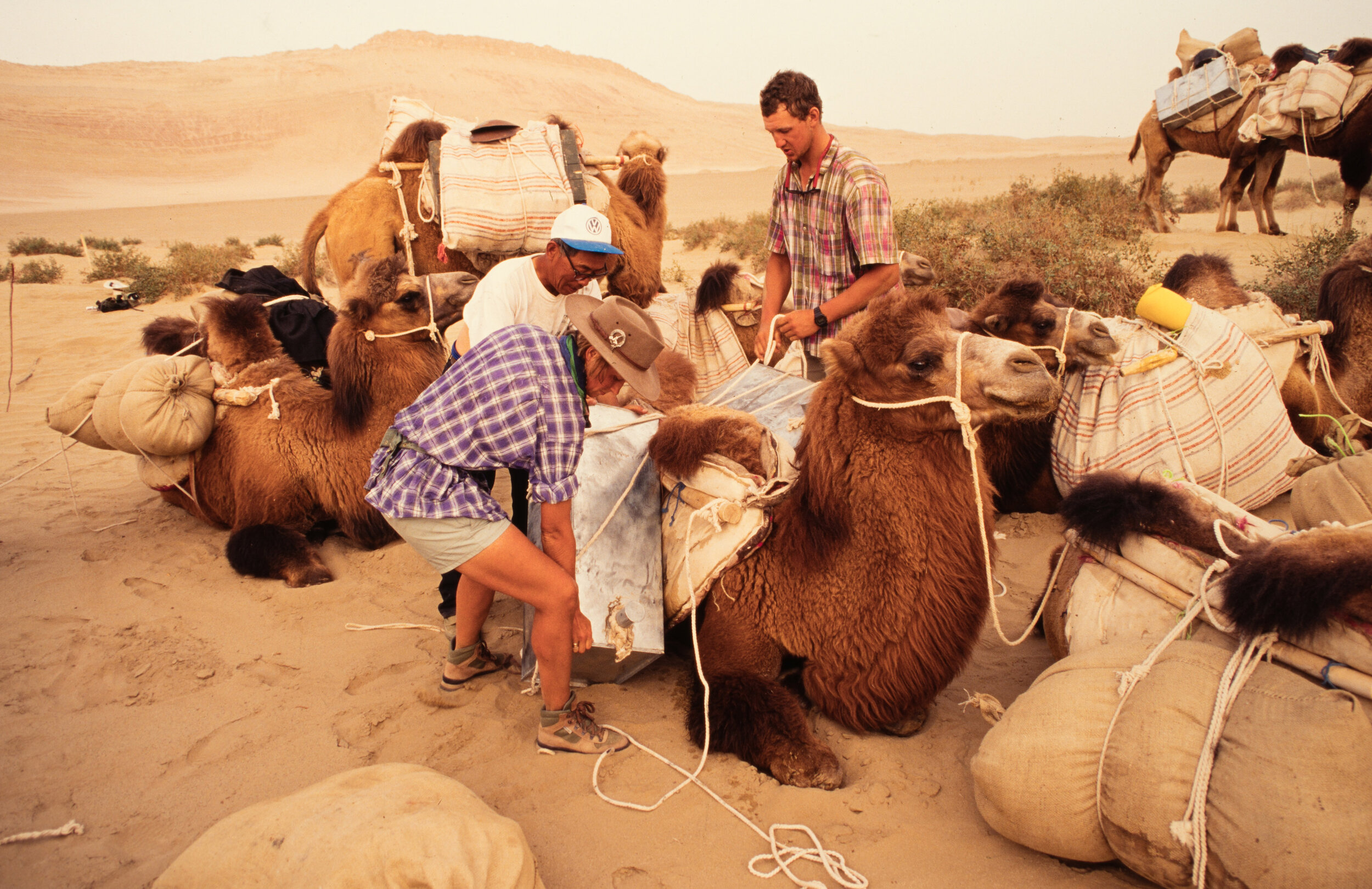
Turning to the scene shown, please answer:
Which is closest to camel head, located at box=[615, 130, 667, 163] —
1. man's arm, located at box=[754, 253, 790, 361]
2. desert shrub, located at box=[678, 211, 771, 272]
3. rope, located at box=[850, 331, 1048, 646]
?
man's arm, located at box=[754, 253, 790, 361]

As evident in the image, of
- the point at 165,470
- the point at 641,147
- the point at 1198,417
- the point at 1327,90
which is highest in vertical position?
the point at 1327,90

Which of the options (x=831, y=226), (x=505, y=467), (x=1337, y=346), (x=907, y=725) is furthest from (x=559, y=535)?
(x=1337, y=346)

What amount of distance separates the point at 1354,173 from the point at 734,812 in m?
14.1

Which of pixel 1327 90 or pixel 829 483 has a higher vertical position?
pixel 1327 90

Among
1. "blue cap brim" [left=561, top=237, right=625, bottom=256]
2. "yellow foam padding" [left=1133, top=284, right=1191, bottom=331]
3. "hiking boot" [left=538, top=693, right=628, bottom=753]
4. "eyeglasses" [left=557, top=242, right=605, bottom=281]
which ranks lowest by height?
"hiking boot" [left=538, top=693, right=628, bottom=753]

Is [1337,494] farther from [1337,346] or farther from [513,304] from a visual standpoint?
[513,304]

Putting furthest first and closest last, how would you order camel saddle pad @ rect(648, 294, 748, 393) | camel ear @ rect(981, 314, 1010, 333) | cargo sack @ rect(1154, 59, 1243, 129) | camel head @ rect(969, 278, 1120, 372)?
1. cargo sack @ rect(1154, 59, 1243, 129)
2. camel saddle pad @ rect(648, 294, 748, 393)
3. camel ear @ rect(981, 314, 1010, 333)
4. camel head @ rect(969, 278, 1120, 372)

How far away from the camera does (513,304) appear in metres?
3.75

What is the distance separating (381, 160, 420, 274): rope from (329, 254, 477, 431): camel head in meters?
0.39

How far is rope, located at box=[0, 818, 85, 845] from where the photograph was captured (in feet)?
8.77

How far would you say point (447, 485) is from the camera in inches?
114

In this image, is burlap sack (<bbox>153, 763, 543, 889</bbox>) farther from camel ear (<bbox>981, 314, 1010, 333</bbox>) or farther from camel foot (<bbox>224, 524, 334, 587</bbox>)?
camel ear (<bbox>981, 314, 1010, 333</bbox>)

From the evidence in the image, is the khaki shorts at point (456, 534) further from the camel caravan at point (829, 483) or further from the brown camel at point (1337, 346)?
the brown camel at point (1337, 346)

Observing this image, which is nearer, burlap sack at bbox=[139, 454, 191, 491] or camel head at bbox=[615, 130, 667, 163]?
burlap sack at bbox=[139, 454, 191, 491]
